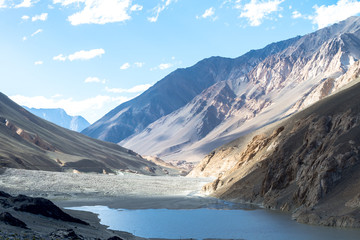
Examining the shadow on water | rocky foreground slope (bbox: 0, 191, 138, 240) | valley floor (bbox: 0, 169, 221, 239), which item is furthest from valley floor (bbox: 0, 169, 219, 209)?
rocky foreground slope (bbox: 0, 191, 138, 240)

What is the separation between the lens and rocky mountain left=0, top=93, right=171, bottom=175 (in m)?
104

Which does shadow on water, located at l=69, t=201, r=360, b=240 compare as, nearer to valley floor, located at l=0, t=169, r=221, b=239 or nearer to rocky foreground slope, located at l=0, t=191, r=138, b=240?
valley floor, located at l=0, t=169, r=221, b=239

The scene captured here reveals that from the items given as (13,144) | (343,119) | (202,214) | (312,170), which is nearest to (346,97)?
(343,119)

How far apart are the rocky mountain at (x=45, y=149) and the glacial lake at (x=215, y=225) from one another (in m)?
51.3

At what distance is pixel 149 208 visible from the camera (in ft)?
179

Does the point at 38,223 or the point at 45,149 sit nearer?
the point at 38,223

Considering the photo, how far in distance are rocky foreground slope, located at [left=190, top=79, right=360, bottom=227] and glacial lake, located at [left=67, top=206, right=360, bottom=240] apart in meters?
2.28

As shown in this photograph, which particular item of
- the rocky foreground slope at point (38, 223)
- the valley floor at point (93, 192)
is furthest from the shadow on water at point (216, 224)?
the rocky foreground slope at point (38, 223)

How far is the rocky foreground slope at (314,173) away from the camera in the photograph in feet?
128

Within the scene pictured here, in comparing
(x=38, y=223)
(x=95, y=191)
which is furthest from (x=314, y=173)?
(x=95, y=191)

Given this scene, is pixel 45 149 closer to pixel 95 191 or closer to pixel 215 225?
pixel 95 191

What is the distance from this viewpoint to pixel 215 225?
4022 centimetres

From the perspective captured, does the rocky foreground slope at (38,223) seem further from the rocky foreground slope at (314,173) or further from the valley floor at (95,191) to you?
the valley floor at (95,191)

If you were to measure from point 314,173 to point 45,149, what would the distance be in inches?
3936
